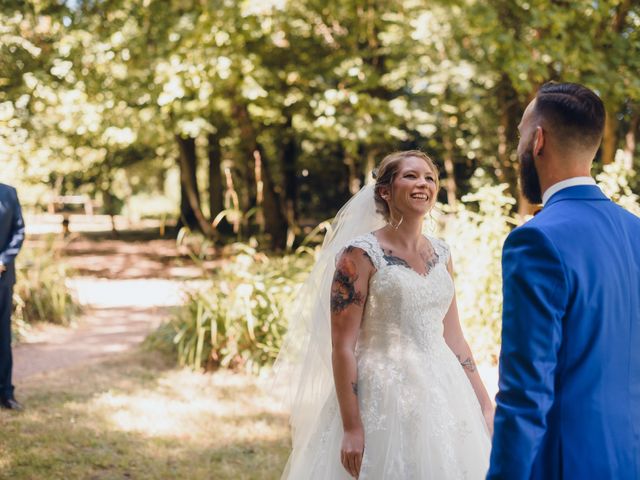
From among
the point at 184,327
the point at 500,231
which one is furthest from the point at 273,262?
the point at 500,231

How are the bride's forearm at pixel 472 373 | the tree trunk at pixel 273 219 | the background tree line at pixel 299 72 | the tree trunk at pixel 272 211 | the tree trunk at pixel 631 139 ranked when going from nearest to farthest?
the bride's forearm at pixel 472 373 < the background tree line at pixel 299 72 < the tree trunk at pixel 631 139 < the tree trunk at pixel 272 211 < the tree trunk at pixel 273 219

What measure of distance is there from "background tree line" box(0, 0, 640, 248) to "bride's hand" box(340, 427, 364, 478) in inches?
230

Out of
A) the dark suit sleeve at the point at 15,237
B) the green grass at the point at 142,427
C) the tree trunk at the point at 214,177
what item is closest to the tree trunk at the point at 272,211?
the tree trunk at the point at 214,177

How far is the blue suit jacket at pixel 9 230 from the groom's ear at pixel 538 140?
18.1ft

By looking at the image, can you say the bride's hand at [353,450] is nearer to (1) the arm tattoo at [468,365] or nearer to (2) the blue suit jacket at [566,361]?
(1) the arm tattoo at [468,365]

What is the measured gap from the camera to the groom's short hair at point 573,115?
1.87 m

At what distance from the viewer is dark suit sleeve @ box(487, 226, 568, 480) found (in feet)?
5.55

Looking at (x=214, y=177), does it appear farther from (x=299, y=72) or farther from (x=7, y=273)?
(x=7, y=273)

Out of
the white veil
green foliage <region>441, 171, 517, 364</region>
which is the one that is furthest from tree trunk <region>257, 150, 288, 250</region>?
the white veil

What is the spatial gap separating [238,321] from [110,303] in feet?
20.0

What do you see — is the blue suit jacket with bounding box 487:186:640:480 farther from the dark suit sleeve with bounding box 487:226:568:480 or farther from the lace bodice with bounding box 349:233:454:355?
the lace bodice with bounding box 349:233:454:355

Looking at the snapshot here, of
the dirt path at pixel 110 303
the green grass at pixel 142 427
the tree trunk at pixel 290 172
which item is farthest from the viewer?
the tree trunk at pixel 290 172

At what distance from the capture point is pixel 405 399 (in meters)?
3.01

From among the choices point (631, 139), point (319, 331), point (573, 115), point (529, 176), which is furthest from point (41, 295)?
point (573, 115)
